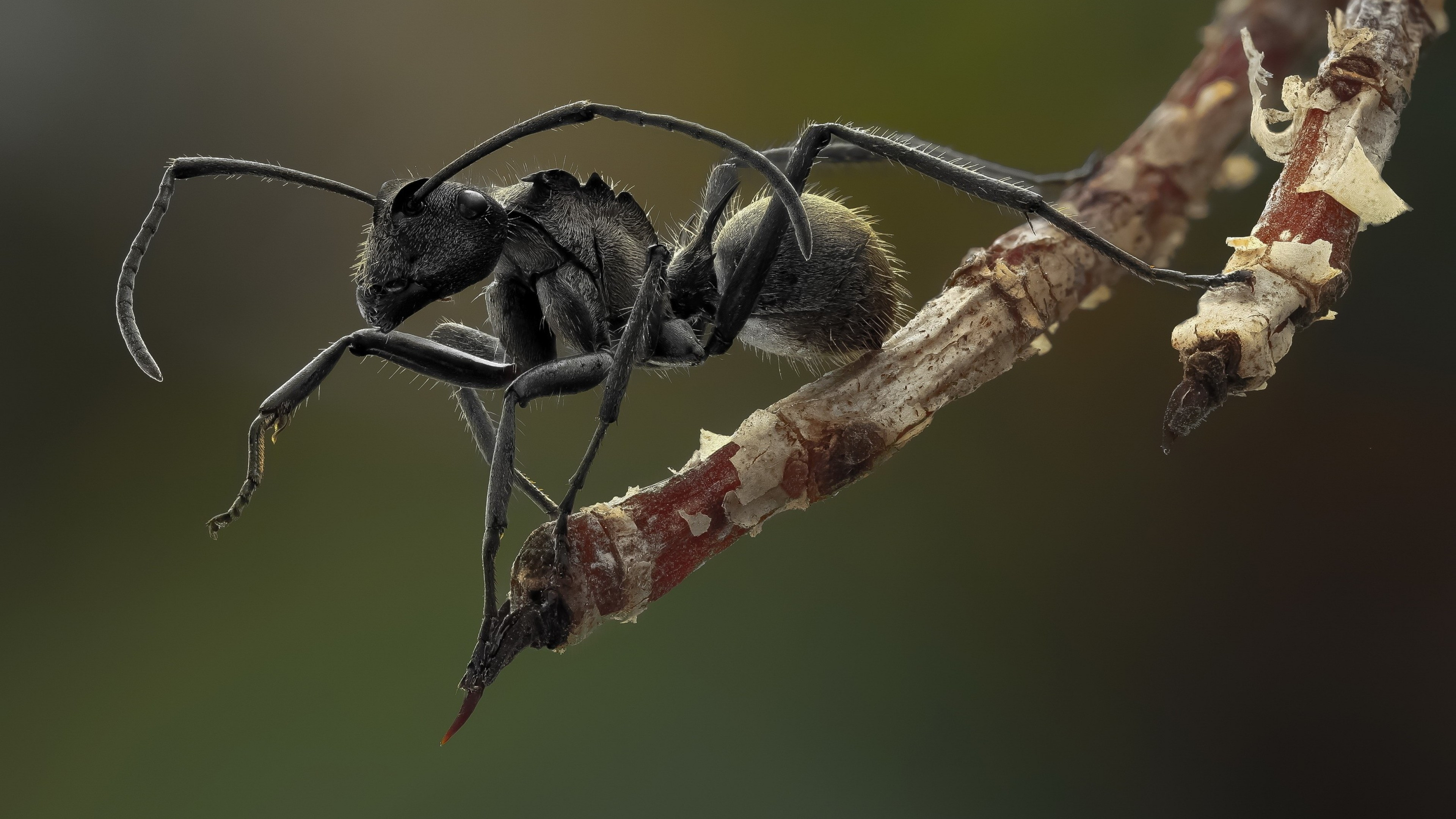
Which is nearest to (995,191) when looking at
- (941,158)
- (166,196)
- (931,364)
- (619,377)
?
(941,158)

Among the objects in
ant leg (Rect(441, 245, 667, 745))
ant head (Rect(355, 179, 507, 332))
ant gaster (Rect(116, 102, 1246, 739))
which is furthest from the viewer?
ant head (Rect(355, 179, 507, 332))

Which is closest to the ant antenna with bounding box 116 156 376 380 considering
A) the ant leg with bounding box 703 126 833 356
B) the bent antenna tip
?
the bent antenna tip

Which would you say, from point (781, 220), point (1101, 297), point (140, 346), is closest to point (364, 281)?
point (140, 346)

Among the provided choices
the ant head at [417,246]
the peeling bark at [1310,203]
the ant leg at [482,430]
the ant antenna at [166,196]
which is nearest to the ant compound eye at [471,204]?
the ant head at [417,246]

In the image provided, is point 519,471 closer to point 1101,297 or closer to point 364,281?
point 364,281

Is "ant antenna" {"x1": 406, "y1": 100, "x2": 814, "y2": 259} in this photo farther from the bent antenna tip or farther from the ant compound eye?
the bent antenna tip

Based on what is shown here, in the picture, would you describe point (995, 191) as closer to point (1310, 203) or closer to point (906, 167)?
point (906, 167)

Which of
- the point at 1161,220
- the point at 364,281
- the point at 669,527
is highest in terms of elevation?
the point at 1161,220
